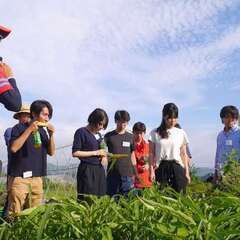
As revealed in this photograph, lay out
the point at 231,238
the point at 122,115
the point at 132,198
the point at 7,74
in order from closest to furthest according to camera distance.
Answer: the point at 231,238, the point at 132,198, the point at 7,74, the point at 122,115

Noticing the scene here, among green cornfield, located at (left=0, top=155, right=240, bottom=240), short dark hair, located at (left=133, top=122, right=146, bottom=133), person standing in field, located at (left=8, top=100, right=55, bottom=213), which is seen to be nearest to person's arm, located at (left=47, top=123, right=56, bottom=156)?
person standing in field, located at (left=8, top=100, right=55, bottom=213)

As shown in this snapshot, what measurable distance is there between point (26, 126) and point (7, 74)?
2594mm

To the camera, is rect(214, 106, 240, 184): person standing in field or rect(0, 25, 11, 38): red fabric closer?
rect(0, 25, 11, 38): red fabric

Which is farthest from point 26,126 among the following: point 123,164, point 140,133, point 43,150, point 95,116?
point 140,133

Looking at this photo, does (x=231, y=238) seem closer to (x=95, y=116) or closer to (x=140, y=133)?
(x=95, y=116)

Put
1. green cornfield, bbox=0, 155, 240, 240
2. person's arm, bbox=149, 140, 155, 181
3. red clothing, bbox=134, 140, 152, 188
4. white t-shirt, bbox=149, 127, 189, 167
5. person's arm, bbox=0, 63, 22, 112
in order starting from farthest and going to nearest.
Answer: red clothing, bbox=134, 140, 152, 188 → person's arm, bbox=149, 140, 155, 181 → white t-shirt, bbox=149, 127, 189, 167 → person's arm, bbox=0, 63, 22, 112 → green cornfield, bbox=0, 155, 240, 240

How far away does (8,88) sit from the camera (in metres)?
2.85

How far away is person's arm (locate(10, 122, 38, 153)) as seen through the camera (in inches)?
195

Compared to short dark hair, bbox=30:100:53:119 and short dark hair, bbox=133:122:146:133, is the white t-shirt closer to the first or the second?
short dark hair, bbox=30:100:53:119

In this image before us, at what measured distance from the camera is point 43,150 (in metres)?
5.46

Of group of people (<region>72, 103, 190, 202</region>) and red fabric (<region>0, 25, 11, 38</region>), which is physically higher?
red fabric (<region>0, 25, 11, 38</region>)

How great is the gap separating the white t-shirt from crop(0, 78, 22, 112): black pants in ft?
11.8

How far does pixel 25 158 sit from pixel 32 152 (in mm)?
112

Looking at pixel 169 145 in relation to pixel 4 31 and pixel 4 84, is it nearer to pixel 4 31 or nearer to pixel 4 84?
pixel 4 84
